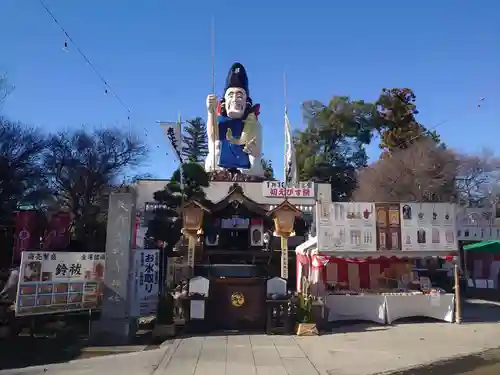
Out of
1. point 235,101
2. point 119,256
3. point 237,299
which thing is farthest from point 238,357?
point 235,101

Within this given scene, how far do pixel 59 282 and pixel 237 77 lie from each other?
79.5 feet

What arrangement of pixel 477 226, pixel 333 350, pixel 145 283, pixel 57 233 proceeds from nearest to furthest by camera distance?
pixel 333 350, pixel 145 283, pixel 57 233, pixel 477 226

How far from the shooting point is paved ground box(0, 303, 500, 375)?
8203 millimetres

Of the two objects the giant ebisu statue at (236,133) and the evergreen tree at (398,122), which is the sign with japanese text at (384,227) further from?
the evergreen tree at (398,122)

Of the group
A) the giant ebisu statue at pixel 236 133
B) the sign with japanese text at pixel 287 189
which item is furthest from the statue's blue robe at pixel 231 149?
the sign with japanese text at pixel 287 189

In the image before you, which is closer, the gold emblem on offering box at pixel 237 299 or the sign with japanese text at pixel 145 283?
the sign with japanese text at pixel 145 283

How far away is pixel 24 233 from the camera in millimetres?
20469

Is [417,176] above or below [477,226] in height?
above

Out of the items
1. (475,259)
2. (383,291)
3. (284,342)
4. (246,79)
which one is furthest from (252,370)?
(246,79)

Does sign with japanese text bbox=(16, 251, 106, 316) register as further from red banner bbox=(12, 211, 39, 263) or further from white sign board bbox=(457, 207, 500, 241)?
white sign board bbox=(457, 207, 500, 241)

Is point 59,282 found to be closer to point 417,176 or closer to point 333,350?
point 333,350

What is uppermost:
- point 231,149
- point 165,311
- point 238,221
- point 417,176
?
point 231,149

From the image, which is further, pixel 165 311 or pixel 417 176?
pixel 417 176

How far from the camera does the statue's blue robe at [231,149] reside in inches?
1283
